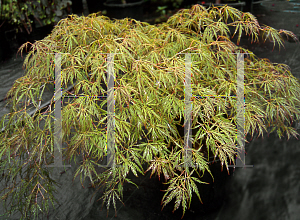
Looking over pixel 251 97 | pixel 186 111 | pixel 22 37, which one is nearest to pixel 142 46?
pixel 186 111

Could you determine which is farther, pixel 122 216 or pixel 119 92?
pixel 122 216

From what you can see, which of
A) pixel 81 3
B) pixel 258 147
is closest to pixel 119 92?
pixel 258 147

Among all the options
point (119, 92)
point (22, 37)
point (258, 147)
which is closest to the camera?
point (119, 92)

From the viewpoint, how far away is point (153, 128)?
3.58 feet

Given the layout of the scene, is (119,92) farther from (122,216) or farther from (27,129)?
(122,216)

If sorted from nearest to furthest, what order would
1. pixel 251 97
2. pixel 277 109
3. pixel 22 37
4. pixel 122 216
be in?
pixel 277 109, pixel 251 97, pixel 122 216, pixel 22 37

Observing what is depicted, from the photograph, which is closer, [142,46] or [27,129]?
[27,129]

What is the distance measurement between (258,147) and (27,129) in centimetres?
188

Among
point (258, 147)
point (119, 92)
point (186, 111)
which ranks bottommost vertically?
point (258, 147)

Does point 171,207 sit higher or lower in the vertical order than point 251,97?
lower

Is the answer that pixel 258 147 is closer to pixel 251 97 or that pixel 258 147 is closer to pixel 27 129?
pixel 251 97

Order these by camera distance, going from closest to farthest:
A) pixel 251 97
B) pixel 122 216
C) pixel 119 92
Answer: pixel 119 92
pixel 251 97
pixel 122 216

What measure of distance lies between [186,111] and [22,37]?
3.27 metres

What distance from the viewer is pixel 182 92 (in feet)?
3.93
